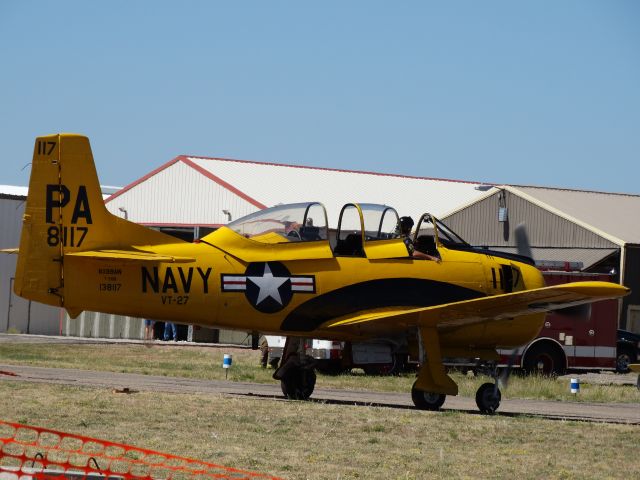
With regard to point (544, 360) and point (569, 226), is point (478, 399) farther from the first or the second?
point (569, 226)

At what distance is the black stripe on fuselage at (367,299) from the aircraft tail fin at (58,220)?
9.90ft

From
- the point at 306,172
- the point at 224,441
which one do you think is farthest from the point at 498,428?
the point at 306,172

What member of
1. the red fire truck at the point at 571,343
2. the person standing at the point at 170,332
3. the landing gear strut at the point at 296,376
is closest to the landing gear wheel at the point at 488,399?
the landing gear strut at the point at 296,376

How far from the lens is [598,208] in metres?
48.6

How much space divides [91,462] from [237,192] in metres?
36.9

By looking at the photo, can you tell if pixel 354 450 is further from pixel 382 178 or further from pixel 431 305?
pixel 382 178

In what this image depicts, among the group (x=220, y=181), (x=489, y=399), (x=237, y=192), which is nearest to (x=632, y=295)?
(x=237, y=192)

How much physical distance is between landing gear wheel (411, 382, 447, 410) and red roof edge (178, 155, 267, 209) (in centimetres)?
2848

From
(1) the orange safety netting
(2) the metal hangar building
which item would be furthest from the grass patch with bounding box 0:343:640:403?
(2) the metal hangar building

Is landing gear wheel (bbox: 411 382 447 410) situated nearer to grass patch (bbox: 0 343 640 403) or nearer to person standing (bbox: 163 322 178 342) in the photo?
grass patch (bbox: 0 343 640 403)

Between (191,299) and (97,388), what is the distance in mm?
2704

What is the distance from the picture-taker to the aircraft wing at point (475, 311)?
686 inches

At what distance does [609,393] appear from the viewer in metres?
26.4

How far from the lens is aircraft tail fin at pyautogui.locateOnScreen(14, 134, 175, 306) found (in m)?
17.2
